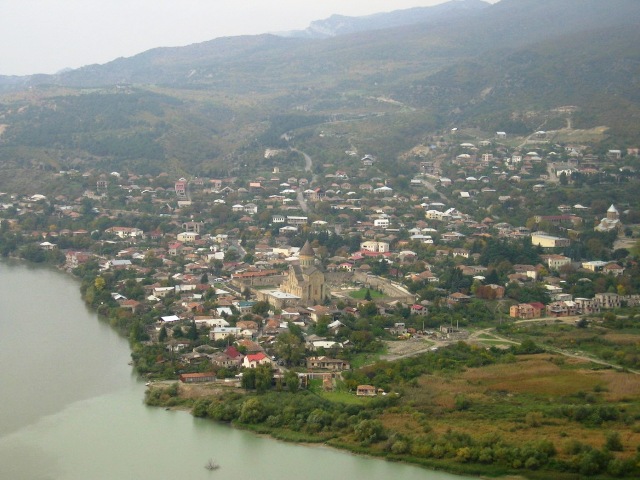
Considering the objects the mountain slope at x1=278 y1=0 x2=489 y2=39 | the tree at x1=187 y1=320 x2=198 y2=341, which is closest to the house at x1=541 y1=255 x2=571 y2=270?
the tree at x1=187 y1=320 x2=198 y2=341

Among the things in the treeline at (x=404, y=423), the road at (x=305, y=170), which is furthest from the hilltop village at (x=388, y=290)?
the road at (x=305, y=170)

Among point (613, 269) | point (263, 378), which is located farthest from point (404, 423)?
point (613, 269)

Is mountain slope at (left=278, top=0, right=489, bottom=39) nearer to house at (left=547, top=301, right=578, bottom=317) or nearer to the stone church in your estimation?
the stone church

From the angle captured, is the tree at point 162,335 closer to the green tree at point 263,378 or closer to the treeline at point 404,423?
the treeline at point 404,423

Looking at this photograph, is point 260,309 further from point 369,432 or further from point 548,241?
point 548,241

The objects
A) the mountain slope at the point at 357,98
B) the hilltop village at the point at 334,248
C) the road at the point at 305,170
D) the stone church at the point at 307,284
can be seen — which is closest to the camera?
the hilltop village at the point at 334,248

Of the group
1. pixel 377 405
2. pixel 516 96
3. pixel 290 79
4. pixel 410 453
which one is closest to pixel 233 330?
pixel 377 405
